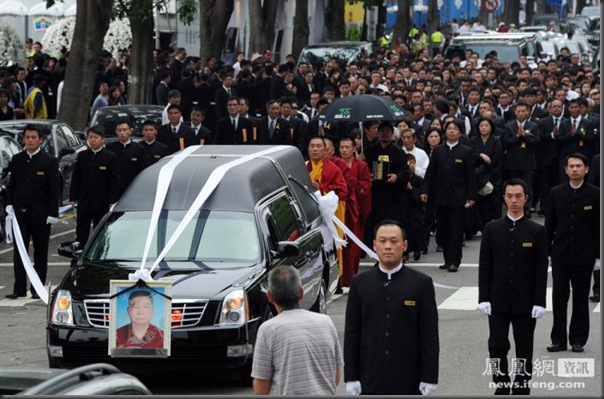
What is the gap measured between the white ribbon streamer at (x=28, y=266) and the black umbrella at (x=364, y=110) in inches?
220

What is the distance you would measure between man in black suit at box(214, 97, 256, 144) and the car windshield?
31.5 ft

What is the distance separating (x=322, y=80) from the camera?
34469 millimetres

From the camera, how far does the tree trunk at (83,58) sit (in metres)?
26.8

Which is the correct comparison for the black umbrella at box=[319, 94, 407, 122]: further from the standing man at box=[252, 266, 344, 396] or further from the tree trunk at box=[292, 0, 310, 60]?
the tree trunk at box=[292, 0, 310, 60]

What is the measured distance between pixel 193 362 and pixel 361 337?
2.87 m

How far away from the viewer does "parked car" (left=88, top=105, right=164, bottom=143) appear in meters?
25.6

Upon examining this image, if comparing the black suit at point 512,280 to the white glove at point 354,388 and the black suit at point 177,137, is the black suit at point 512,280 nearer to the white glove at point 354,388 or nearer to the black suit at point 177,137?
the white glove at point 354,388

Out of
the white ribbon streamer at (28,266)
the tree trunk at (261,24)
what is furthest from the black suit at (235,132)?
the tree trunk at (261,24)

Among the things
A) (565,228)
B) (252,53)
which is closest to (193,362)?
(565,228)

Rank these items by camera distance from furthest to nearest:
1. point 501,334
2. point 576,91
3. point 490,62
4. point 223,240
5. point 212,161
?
point 490,62 → point 576,91 → point 212,161 → point 223,240 → point 501,334

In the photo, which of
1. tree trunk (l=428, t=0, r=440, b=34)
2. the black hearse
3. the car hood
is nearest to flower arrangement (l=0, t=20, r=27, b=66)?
the black hearse

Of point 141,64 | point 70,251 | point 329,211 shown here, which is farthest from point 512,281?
point 141,64

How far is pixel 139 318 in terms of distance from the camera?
11.4 meters

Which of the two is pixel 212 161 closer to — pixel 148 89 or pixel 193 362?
pixel 193 362
